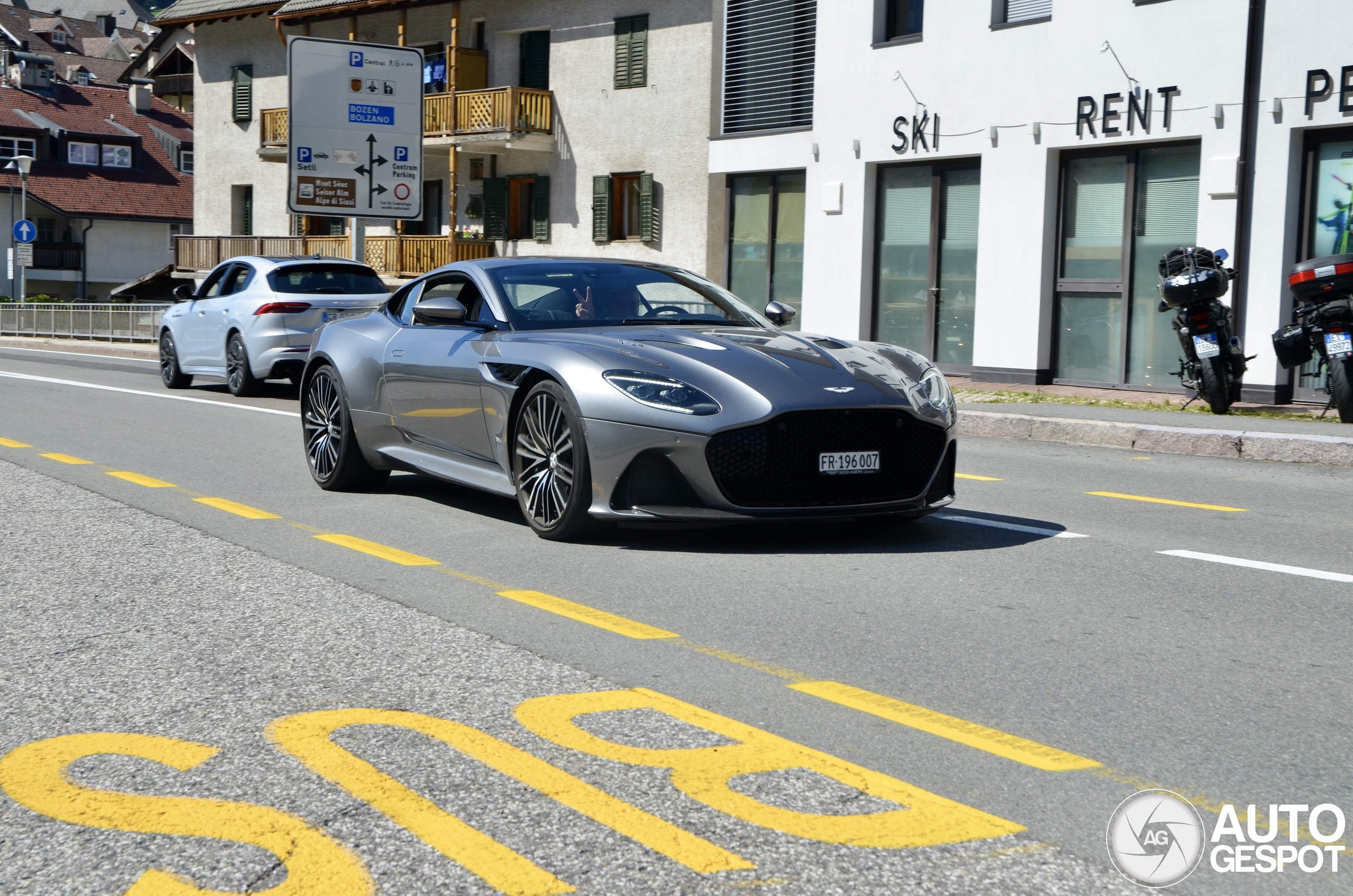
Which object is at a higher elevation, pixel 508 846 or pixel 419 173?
pixel 419 173

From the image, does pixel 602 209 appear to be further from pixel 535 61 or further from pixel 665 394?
pixel 665 394

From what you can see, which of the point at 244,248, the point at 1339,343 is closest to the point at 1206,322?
the point at 1339,343

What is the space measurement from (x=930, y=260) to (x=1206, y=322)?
754 cm

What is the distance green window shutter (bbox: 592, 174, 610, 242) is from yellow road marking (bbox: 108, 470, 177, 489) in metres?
20.3

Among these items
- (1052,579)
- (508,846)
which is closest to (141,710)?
(508,846)

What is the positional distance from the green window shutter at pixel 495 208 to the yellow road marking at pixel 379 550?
25526 mm

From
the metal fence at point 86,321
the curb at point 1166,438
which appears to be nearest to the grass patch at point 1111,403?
the curb at point 1166,438

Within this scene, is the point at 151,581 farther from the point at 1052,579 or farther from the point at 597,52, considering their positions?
the point at 597,52

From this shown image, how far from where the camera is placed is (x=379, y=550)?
22.5ft

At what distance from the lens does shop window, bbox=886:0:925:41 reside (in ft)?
69.7

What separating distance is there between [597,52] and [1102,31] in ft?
44.0

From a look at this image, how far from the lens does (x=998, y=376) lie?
65.1 feet

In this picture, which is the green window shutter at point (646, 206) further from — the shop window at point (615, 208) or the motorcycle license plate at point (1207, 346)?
the motorcycle license plate at point (1207, 346)

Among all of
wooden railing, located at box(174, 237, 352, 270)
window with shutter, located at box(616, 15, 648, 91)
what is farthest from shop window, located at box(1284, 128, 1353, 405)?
wooden railing, located at box(174, 237, 352, 270)
